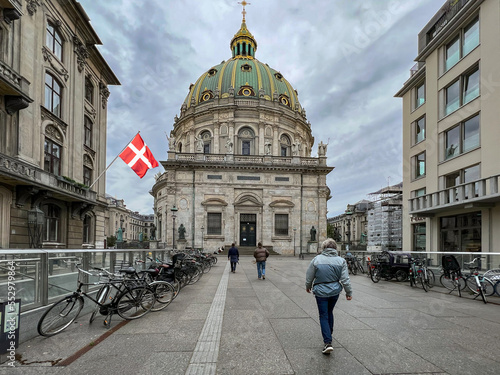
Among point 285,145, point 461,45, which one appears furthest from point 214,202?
point 461,45

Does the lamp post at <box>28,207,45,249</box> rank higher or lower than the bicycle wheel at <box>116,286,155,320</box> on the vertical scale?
higher

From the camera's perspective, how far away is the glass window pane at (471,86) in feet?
63.9

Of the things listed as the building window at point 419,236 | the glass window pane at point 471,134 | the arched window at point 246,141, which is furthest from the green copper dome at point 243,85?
the glass window pane at point 471,134

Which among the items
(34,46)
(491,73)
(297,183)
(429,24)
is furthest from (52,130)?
(297,183)

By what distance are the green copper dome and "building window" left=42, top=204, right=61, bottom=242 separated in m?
37.2

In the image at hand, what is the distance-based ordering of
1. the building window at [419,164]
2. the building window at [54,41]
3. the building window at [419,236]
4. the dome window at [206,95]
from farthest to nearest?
the dome window at [206,95]
the building window at [419,236]
the building window at [419,164]
the building window at [54,41]

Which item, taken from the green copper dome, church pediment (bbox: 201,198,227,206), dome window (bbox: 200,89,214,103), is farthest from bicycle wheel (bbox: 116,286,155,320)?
dome window (bbox: 200,89,214,103)

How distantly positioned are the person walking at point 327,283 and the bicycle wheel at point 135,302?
4157mm

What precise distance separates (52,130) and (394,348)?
23122 mm

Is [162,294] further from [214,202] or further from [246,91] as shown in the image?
[246,91]

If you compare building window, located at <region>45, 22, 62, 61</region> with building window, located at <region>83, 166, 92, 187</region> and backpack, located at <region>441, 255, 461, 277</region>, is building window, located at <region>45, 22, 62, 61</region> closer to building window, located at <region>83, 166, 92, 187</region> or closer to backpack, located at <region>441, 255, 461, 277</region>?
building window, located at <region>83, 166, 92, 187</region>

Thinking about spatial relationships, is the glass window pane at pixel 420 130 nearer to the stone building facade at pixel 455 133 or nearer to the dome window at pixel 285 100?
the stone building facade at pixel 455 133

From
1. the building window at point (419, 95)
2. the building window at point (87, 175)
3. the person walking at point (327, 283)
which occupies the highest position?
the building window at point (419, 95)

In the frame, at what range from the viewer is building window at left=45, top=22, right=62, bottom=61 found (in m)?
21.2
